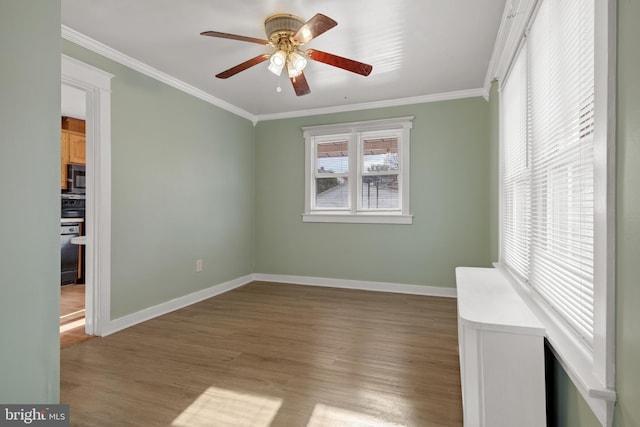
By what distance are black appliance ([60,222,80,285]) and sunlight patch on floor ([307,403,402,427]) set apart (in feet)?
14.7

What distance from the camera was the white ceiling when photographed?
2.29 m

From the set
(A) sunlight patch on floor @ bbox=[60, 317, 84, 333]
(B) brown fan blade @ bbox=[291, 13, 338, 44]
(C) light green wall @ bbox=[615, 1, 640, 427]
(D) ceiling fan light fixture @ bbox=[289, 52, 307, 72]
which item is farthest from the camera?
(A) sunlight patch on floor @ bbox=[60, 317, 84, 333]

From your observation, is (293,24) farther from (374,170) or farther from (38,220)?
(374,170)

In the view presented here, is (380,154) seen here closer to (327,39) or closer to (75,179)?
(327,39)

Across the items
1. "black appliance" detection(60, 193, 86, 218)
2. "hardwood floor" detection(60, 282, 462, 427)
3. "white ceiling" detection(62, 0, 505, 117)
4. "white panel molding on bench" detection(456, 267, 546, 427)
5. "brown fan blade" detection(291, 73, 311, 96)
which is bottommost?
"hardwood floor" detection(60, 282, 462, 427)

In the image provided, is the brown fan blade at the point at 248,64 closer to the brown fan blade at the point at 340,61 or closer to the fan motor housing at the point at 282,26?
the fan motor housing at the point at 282,26

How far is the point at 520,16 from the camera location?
217cm

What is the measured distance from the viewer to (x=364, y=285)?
4.45 meters

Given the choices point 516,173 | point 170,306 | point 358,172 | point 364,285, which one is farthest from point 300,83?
point 364,285

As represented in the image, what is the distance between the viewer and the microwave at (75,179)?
16.1 ft

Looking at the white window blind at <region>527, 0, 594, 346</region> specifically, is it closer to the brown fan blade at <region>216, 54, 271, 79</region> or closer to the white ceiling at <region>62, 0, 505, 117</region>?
the white ceiling at <region>62, 0, 505, 117</region>

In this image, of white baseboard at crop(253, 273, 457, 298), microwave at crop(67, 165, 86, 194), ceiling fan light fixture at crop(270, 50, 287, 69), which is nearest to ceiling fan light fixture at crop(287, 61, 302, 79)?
ceiling fan light fixture at crop(270, 50, 287, 69)

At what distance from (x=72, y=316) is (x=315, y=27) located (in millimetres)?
3542

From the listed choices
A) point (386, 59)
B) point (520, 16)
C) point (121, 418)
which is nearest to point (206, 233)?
point (121, 418)
